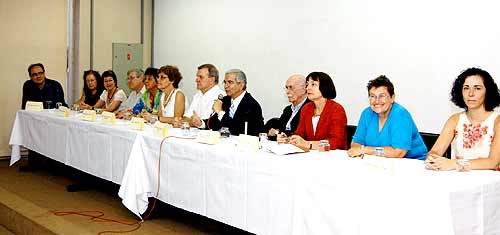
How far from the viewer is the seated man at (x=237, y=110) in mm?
4230

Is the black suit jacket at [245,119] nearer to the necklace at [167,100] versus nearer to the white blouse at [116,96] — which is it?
the necklace at [167,100]

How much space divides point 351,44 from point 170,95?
170cm

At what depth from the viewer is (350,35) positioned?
507cm

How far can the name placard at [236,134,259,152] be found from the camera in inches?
121

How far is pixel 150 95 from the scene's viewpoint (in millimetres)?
5684

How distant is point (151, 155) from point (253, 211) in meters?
1.11

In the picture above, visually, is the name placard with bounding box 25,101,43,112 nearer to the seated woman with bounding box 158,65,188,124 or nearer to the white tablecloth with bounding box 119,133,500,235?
the seated woman with bounding box 158,65,188,124

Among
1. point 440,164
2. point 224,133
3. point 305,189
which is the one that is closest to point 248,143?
point 305,189

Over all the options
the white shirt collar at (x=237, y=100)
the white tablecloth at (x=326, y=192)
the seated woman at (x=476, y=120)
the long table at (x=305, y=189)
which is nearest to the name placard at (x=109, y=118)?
the long table at (x=305, y=189)

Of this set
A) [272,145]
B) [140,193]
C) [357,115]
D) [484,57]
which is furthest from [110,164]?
[484,57]

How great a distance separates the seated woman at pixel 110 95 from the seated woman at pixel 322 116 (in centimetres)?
288

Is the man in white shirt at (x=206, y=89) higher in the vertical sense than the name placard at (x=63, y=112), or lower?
higher

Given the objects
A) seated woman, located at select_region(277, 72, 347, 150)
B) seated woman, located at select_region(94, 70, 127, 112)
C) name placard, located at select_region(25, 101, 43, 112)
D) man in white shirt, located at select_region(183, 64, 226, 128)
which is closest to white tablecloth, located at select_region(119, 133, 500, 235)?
seated woman, located at select_region(277, 72, 347, 150)

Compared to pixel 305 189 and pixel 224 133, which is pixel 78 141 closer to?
pixel 224 133
